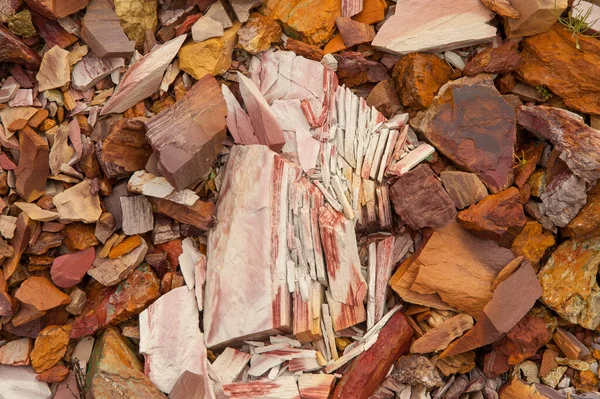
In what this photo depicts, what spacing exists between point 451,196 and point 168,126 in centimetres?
181

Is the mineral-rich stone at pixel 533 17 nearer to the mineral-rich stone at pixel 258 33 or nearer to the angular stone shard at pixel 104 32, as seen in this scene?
the mineral-rich stone at pixel 258 33

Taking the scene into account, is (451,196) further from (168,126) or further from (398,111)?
(168,126)

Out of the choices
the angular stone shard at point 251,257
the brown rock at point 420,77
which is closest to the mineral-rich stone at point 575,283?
the brown rock at point 420,77

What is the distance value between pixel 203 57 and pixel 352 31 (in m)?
1.03

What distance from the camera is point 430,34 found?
388 centimetres

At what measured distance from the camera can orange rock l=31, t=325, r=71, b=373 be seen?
348cm

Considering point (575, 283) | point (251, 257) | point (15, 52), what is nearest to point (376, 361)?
point (251, 257)

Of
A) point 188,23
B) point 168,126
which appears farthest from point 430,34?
point 168,126

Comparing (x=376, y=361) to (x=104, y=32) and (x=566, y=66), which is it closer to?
(x=566, y=66)

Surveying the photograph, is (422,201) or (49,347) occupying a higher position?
(422,201)

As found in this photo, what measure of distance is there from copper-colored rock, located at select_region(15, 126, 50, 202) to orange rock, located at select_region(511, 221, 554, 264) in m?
2.99

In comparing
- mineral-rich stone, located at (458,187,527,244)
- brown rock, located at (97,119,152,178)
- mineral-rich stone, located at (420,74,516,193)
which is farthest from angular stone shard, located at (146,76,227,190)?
mineral-rich stone, located at (458,187,527,244)

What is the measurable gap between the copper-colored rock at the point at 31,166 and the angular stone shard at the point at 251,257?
114 centimetres

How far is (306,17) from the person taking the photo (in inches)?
153
